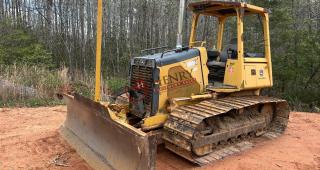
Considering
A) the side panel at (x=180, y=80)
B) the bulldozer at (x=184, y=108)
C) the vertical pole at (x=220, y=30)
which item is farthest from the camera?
the vertical pole at (x=220, y=30)

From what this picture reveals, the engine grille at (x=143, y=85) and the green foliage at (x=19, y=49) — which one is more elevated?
the green foliage at (x=19, y=49)

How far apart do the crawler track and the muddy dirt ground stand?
180 mm

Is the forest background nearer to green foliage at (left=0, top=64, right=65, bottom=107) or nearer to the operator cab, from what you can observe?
green foliage at (left=0, top=64, right=65, bottom=107)

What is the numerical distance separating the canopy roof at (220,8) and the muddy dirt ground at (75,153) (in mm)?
2375

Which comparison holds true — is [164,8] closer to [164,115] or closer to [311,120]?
[311,120]

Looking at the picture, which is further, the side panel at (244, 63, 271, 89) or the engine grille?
the side panel at (244, 63, 271, 89)

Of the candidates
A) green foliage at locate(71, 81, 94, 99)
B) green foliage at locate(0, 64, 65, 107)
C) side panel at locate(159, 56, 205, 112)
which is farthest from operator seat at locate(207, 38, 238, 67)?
green foliage at locate(71, 81, 94, 99)

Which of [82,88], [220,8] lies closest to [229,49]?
[220,8]

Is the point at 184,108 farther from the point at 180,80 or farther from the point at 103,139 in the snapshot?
the point at 103,139

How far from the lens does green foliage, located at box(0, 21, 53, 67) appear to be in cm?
1485

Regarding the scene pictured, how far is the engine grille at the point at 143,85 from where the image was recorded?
5137 mm

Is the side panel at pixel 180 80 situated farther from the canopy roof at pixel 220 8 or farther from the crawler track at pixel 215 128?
the canopy roof at pixel 220 8

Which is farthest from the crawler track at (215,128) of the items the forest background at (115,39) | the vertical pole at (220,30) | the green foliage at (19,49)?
the green foliage at (19,49)

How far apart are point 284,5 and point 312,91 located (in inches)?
154
